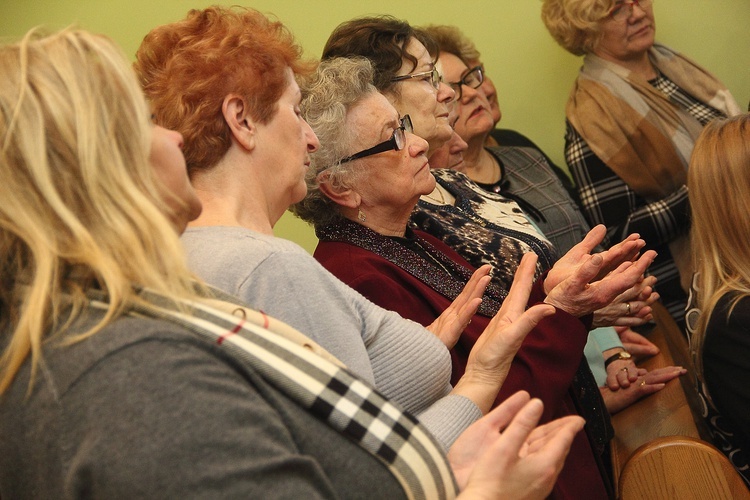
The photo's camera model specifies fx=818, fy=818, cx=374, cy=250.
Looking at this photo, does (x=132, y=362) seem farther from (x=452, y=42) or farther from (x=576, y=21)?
(x=576, y=21)

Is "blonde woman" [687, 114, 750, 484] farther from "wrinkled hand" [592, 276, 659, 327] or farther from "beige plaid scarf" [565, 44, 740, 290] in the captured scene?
"beige plaid scarf" [565, 44, 740, 290]

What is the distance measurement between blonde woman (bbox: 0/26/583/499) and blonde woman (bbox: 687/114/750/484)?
94 cm

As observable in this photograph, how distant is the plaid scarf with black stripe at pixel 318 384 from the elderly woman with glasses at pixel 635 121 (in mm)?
1869

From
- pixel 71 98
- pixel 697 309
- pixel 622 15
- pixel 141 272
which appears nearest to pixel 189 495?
pixel 141 272

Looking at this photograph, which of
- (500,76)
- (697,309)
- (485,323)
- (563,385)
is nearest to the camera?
(563,385)

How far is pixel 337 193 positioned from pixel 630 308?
2.47 feet

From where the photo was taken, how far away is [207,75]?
4.12 feet

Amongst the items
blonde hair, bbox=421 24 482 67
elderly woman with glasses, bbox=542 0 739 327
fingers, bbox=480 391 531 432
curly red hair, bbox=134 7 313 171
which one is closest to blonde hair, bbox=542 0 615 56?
elderly woman with glasses, bbox=542 0 739 327

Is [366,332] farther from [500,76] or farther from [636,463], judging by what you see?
[500,76]

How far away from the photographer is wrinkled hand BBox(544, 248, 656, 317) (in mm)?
1447

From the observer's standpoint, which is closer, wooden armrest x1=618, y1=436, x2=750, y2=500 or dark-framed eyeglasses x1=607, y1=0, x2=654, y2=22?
wooden armrest x1=618, y1=436, x2=750, y2=500

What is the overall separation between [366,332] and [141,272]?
1.45 ft

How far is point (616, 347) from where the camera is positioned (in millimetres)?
2105

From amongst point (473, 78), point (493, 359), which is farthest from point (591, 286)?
point (473, 78)
